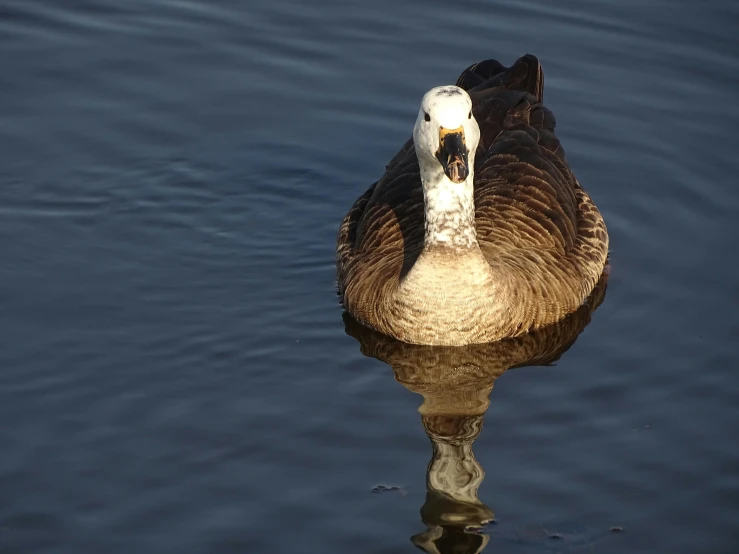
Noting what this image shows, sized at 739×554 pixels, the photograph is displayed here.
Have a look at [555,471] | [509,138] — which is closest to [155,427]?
[555,471]

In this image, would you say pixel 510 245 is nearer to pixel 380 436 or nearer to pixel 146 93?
pixel 380 436

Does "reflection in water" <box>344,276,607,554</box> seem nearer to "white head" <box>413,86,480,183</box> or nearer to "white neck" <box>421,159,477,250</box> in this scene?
"white neck" <box>421,159,477,250</box>

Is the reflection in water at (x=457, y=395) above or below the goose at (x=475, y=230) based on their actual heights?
below

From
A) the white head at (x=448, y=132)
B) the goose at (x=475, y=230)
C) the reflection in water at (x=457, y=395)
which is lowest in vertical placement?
Answer: the reflection in water at (x=457, y=395)

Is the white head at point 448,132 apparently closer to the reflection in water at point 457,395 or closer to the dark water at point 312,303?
the reflection in water at point 457,395

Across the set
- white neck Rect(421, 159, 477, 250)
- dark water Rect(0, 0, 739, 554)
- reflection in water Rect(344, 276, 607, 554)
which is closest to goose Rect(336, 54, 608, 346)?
white neck Rect(421, 159, 477, 250)

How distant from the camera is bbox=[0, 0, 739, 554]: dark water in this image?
29.5ft

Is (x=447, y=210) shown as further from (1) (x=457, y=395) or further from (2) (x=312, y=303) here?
(2) (x=312, y=303)

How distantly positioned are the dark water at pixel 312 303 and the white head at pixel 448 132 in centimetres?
164

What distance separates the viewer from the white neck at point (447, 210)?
1086 cm

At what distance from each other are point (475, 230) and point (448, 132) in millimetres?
1402

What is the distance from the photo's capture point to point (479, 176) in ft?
40.2

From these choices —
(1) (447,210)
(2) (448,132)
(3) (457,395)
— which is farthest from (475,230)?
(3) (457,395)

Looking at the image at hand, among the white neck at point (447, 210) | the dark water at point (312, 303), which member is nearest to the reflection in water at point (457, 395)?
the dark water at point (312, 303)
